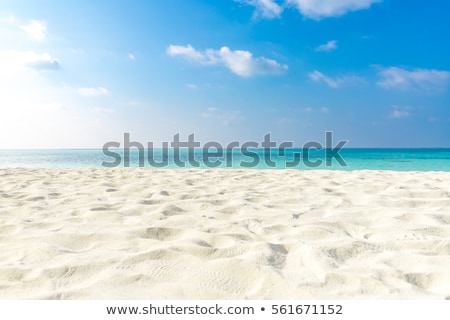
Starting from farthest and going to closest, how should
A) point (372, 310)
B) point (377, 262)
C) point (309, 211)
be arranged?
point (309, 211), point (377, 262), point (372, 310)

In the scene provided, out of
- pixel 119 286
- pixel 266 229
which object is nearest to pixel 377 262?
pixel 266 229

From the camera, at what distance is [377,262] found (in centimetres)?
169

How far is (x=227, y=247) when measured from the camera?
1877 millimetres

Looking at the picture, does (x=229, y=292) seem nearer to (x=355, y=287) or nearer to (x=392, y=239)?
(x=355, y=287)

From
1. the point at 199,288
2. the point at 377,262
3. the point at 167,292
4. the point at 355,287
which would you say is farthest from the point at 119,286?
the point at 377,262

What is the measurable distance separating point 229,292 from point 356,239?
930mm

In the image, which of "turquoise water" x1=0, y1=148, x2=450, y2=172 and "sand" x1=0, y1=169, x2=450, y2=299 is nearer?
"sand" x1=0, y1=169, x2=450, y2=299

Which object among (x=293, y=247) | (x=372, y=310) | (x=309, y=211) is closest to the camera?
(x=372, y=310)

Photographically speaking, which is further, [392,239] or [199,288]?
[392,239]

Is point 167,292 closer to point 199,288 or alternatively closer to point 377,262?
point 199,288

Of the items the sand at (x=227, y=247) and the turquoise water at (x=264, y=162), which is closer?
the sand at (x=227, y=247)

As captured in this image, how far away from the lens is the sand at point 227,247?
1.45 metres

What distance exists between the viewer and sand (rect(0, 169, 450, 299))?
57.2 inches

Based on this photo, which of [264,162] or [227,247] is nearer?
[227,247]
